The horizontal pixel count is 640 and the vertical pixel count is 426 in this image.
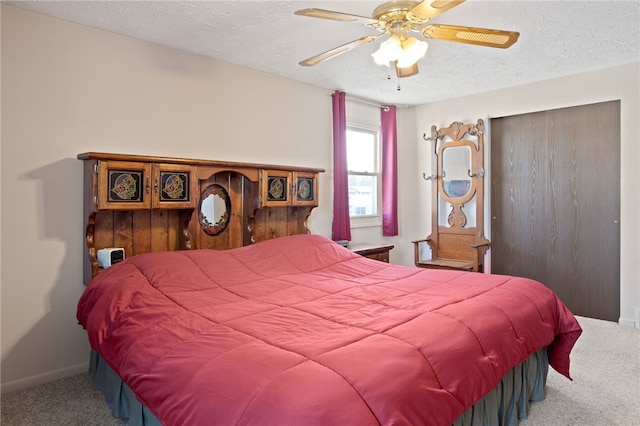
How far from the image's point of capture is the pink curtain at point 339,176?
437 centimetres

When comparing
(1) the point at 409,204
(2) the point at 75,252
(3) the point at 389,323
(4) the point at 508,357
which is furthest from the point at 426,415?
(1) the point at 409,204

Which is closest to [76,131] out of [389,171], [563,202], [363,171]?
[363,171]

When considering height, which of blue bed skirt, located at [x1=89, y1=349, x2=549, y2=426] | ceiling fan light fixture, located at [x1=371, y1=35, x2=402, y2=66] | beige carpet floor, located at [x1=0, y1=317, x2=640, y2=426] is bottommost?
beige carpet floor, located at [x1=0, y1=317, x2=640, y2=426]

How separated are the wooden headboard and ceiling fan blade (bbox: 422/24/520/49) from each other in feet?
5.77

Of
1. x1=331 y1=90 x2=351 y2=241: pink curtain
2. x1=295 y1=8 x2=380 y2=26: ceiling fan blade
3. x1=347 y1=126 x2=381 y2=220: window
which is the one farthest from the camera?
x1=347 y1=126 x2=381 y2=220: window

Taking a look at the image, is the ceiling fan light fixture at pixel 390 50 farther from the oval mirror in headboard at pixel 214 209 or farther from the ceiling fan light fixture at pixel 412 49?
the oval mirror in headboard at pixel 214 209

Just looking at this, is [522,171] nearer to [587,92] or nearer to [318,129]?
[587,92]

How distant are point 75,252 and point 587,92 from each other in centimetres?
462

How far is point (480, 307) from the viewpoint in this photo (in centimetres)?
193

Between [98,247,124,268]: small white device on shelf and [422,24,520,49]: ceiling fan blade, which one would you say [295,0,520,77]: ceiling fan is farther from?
[98,247,124,268]: small white device on shelf

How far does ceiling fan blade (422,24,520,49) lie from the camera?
6.94 ft

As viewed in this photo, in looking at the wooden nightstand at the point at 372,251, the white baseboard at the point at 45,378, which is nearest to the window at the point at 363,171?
the wooden nightstand at the point at 372,251

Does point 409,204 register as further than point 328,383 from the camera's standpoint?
Yes

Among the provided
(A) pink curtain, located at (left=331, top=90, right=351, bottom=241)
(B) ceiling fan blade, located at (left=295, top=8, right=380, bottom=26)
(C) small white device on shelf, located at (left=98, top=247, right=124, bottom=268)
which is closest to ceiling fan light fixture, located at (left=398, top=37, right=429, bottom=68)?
(B) ceiling fan blade, located at (left=295, top=8, right=380, bottom=26)
